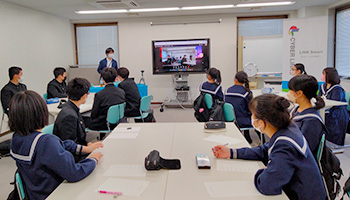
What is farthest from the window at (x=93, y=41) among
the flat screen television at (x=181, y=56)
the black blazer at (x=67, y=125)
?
the black blazer at (x=67, y=125)

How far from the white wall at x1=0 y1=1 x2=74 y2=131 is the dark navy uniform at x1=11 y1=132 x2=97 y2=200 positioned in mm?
4417

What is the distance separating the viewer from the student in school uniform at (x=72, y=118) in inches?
88.0

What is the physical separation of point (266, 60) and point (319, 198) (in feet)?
21.0

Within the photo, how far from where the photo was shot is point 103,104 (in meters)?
3.64

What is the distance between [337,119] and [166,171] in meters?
3.30

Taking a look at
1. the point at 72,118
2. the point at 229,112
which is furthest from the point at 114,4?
the point at 72,118

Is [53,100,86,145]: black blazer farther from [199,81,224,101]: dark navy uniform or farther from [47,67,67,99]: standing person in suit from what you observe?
[47,67,67,99]: standing person in suit

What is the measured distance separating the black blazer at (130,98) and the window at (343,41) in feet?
15.5

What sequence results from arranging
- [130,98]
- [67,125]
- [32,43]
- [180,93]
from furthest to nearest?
1. [180,93]
2. [32,43]
3. [130,98]
4. [67,125]

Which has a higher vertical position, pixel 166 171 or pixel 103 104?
pixel 103 104

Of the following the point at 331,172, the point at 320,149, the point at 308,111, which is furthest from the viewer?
the point at 308,111

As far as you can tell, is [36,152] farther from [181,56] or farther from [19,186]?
[181,56]

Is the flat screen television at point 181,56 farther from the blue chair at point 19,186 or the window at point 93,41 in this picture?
the blue chair at point 19,186

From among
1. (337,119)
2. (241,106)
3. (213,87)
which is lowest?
(337,119)
